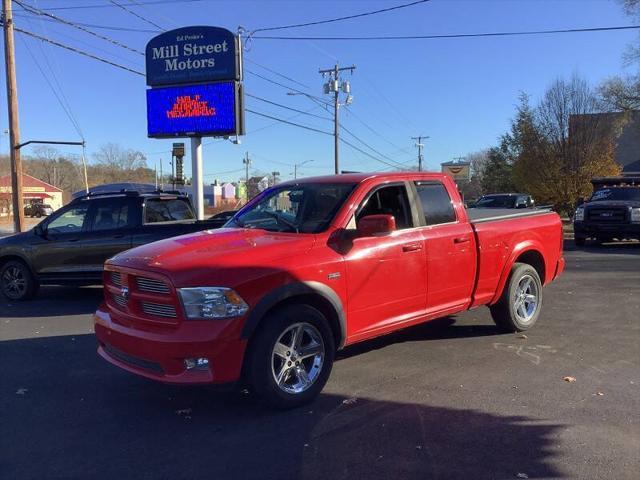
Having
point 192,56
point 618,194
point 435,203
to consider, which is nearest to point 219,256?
point 435,203

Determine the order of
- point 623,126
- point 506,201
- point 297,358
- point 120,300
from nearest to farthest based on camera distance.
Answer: point 297,358
point 120,300
point 506,201
point 623,126

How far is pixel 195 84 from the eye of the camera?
1659 cm

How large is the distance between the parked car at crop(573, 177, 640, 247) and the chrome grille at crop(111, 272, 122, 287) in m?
15.4

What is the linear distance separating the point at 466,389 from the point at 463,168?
1845 inches

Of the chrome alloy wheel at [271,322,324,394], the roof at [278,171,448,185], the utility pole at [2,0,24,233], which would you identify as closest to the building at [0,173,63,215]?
the utility pole at [2,0,24,233]

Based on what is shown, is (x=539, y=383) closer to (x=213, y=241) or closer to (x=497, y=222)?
(x=497, y=222)

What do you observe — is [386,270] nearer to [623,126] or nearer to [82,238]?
[82,238]

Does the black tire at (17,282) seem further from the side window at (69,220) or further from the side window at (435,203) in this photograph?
the side window at (435,203)

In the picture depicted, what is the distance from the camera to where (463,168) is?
49.7 meters

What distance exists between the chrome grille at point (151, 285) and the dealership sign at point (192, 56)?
12908 millimetres

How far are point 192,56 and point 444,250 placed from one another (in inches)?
519

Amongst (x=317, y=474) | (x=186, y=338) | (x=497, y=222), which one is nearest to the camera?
(x=317, y=474)

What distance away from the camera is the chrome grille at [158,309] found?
4174 mm

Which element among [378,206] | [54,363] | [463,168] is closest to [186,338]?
[378,206]
